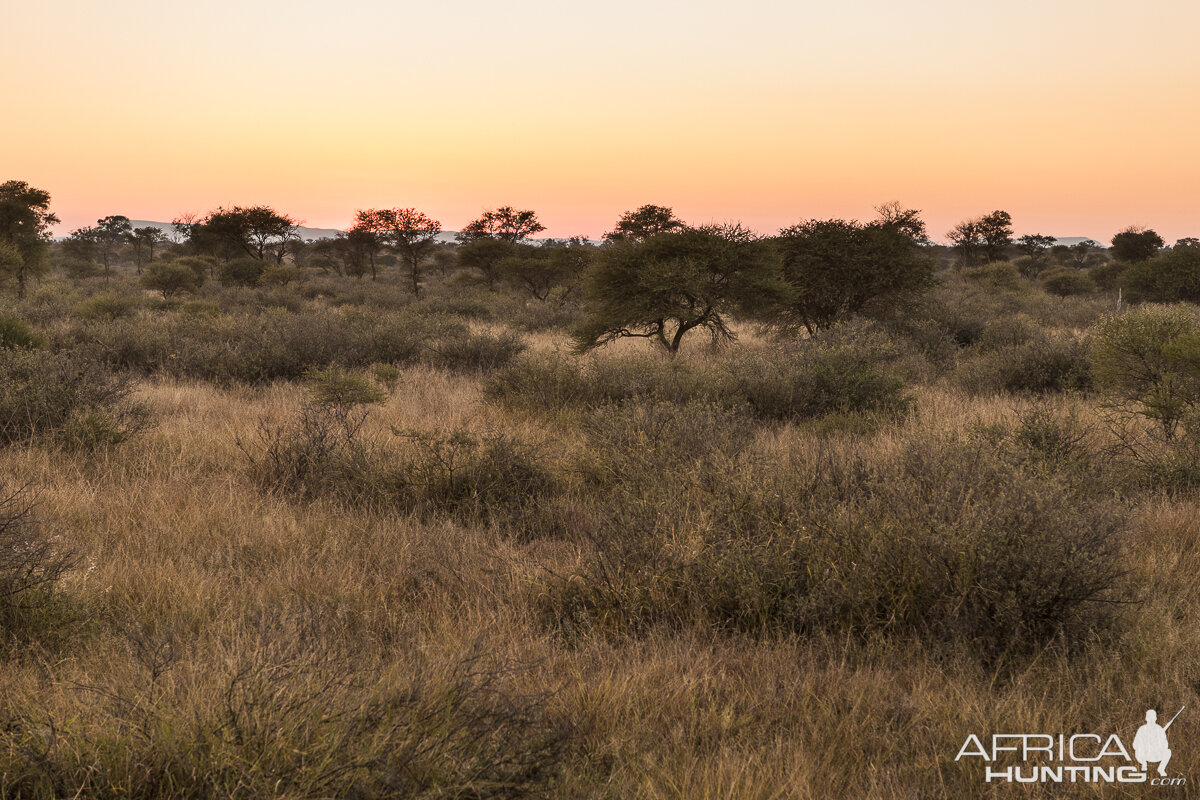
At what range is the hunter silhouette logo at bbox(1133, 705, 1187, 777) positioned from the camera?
99.2 inches

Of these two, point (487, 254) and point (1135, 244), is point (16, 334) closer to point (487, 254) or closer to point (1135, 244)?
point (487, 254)

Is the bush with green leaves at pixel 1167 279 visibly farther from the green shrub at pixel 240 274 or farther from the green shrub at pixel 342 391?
the green shrub at pixel 240 274

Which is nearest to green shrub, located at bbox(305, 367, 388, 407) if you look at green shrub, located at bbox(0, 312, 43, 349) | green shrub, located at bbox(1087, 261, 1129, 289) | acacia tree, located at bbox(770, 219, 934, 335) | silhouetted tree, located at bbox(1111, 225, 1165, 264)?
green shrub, located at bbox(0, 312, 43, 349)

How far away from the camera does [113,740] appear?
2146 millimetres

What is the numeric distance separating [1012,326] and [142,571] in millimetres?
17570

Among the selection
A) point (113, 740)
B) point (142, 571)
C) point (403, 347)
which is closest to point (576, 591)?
point (113, 740)

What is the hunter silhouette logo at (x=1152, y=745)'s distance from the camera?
2.52 meters

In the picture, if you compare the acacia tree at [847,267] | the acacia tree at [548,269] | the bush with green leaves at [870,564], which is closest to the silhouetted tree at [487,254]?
the acacia tree at [548,269]

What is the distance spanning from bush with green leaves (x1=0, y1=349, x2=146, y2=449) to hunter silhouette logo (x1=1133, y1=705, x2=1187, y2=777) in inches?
305

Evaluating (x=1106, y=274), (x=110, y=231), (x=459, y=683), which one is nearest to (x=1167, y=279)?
(x=1106, y=274)

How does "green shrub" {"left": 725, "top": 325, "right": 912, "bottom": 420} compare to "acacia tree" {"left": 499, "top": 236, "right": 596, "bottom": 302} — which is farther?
"acacia tree" {"left": 499, "top": 236, "right": 596, "bottom": 302}

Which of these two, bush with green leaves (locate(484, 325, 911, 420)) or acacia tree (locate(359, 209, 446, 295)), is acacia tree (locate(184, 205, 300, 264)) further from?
bush with green leaves (locate(484, 325, 911, 420))

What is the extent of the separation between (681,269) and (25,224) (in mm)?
30108

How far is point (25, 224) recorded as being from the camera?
97.1ft
